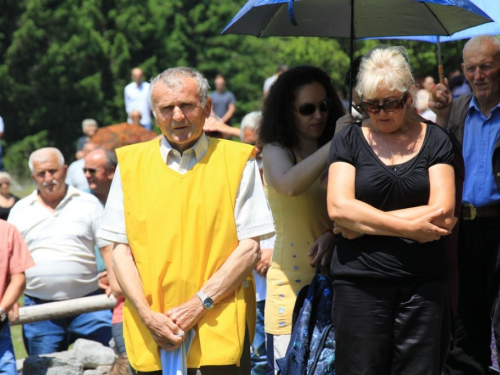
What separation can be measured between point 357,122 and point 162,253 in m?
1.13

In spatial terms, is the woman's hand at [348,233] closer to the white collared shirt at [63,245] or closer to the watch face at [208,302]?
the watch face at [208,302]

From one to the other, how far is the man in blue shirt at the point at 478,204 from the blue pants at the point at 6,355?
2762 millimetres

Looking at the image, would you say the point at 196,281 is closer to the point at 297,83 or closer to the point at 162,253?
the point at 162,253

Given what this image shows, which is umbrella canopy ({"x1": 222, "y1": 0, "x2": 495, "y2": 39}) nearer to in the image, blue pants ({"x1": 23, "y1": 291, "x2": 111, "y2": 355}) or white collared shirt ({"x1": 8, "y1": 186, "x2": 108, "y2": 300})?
white collared shirt ({"x1": 8, "y1": 186, "x2": 108, "y2": 300})

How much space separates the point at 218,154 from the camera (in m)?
4.14

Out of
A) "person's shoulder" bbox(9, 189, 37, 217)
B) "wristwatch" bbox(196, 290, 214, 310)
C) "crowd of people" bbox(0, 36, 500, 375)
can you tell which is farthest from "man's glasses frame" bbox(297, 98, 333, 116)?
"person's shoulder" bbox(9, 189, 37, 217)

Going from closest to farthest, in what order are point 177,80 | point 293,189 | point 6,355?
point 177,80
point 293,189
point 6,355

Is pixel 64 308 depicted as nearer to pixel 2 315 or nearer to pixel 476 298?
pixel 2 315

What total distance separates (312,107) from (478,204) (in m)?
1.14

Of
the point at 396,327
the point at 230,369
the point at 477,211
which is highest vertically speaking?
the point at 477,211

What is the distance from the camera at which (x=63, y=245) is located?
6.77 meters

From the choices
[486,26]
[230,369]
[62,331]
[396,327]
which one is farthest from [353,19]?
[62,331]

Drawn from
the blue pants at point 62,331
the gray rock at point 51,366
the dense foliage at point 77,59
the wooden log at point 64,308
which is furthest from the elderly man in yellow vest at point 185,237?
the dense foliage at point 77,59

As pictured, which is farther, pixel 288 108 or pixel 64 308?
pixel 64 308
